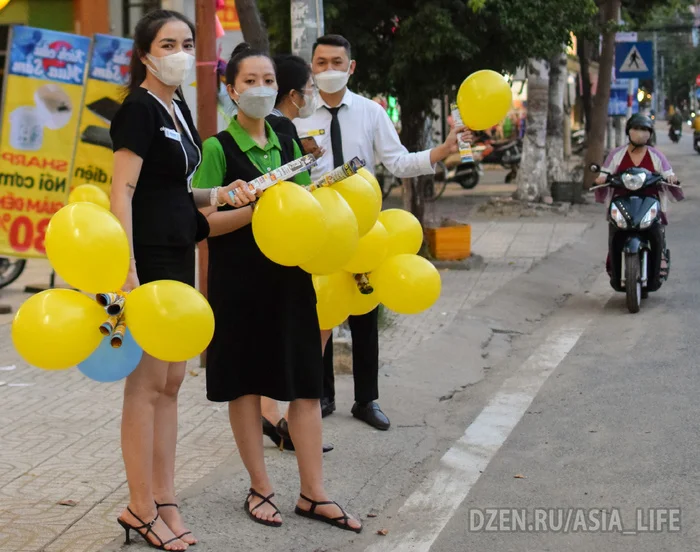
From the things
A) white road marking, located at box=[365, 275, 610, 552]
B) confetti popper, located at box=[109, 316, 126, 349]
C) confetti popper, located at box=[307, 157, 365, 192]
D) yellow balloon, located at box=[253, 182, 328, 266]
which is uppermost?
confetti popper, located at box=[307, 157, 365, 192]

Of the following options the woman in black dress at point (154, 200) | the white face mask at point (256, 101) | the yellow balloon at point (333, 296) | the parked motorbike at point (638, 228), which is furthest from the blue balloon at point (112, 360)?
the parked motorbike at point (638, 228)

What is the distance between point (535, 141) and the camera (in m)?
20.9

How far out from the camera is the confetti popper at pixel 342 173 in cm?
471

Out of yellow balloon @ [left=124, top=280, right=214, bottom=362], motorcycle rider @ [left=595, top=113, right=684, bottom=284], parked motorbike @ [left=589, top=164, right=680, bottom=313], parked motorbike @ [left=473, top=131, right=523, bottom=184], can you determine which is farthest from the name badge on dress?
parked motorbike @ [left=473, top=131, right=523, bottom=184]

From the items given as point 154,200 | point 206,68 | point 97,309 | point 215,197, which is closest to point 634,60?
point 206,68

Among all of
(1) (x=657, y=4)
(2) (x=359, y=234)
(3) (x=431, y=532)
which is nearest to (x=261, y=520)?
(3) (x=431, y=532)

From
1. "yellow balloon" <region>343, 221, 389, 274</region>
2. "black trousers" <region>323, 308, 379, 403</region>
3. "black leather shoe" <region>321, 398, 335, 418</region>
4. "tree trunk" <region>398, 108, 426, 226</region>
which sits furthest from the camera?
"tree trunk" <region>398, 108, 426, 226</region>

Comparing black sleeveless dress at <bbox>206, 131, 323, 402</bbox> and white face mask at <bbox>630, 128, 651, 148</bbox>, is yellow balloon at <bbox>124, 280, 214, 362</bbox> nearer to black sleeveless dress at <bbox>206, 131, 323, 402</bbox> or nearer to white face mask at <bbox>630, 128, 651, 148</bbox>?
black sleeveless dress at <bbox>206, 131, 323, 402</bbox>

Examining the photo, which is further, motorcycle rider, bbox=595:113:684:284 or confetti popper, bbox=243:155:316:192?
motorcycle rider, bbox=595:113:684:284

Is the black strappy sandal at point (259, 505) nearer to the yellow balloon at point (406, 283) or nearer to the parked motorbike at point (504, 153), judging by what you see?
the yellow balloon at point (406, 283)

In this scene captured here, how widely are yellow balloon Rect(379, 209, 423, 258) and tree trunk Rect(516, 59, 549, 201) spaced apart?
14.8 meters

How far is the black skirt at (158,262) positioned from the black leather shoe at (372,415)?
234cm

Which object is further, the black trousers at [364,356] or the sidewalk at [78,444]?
the black trousers at [364,356]

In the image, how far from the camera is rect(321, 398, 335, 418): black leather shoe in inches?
268
